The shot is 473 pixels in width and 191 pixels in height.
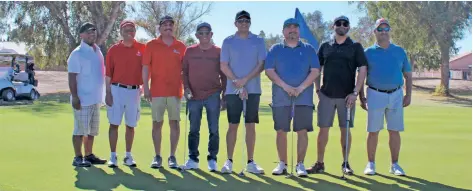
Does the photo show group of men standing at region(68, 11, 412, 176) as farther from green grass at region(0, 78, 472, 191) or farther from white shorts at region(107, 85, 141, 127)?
green grass at region(0, 78, 472, 191)

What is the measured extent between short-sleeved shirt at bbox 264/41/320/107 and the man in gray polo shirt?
0.19 m

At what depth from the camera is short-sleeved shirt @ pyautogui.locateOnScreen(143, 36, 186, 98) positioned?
6.89m

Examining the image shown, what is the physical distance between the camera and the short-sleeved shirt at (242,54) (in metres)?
6.58

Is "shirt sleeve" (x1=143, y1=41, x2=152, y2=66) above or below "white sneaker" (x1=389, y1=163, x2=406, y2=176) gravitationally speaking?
above

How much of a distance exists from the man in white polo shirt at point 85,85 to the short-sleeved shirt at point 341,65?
2.92m

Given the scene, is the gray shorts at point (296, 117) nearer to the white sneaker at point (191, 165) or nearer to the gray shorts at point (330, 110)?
the gray shorts at point (330, 110)

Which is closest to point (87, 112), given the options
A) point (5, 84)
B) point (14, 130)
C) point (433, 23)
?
point (14, 130)

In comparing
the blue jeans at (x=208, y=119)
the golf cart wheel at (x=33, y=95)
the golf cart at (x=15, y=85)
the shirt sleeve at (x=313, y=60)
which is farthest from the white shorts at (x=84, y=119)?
the golf cart wheel at (x=33, y=95)

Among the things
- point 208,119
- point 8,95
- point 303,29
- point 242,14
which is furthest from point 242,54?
point 8,95

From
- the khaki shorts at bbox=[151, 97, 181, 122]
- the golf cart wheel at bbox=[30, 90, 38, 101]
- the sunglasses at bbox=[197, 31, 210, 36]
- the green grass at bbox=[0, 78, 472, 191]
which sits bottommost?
the green grass at bbox=[0, 78, 472, 191]

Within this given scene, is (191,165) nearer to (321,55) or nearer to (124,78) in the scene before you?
(124,78)

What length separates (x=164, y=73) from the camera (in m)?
6.91

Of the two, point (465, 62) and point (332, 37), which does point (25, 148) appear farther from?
point (465, 62)

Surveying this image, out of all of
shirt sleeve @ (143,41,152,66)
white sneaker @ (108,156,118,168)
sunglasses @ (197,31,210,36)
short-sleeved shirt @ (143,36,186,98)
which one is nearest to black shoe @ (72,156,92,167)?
white sneaker @ (108,156,118,168)
